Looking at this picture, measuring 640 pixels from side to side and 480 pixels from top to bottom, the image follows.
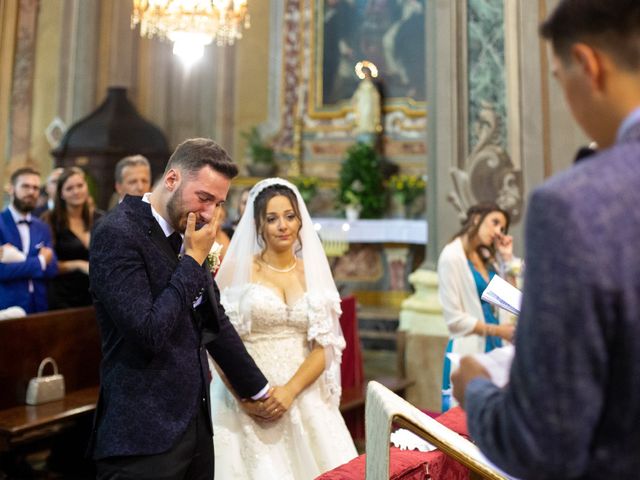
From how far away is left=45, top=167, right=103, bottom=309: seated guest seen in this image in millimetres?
4852

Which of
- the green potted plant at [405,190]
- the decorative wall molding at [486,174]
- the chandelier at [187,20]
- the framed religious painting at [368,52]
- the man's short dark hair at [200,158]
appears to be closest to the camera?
the man's short dark hair at [200,158]

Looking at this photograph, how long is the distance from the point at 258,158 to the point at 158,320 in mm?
9762

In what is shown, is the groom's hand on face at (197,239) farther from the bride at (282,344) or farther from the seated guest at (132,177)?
the seated guest at (132,177)

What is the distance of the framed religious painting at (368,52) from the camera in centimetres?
1116

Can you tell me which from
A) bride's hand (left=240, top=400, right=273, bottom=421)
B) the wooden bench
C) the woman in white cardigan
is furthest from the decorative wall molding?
bride's hand (left=240, top=400, right=273, bottom=421)

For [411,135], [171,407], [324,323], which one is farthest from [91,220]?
[411,135]

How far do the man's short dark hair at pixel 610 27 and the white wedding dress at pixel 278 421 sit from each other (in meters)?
2.14

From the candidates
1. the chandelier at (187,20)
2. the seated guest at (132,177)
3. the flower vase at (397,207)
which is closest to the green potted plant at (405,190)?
the flower vase at (397,207)

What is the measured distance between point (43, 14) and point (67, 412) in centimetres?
889

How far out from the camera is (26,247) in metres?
4.54

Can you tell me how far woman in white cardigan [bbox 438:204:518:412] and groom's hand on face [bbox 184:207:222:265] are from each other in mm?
2533

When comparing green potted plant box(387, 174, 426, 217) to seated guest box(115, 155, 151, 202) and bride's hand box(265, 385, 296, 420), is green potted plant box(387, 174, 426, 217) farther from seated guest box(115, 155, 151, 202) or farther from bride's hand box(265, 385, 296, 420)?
bride's hand box(265, 385, 296, 420)

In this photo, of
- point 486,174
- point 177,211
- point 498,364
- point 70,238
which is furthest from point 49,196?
point 498,364

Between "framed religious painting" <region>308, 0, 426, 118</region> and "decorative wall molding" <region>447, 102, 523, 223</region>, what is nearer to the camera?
"decorative wall molding" <region>447, 102, 523, 223</region>
